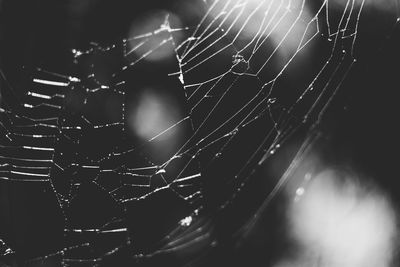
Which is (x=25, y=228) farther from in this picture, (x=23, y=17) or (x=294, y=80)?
(x=294, y=80)

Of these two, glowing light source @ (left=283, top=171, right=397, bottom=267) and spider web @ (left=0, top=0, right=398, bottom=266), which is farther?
glowing light source @ (left=283, top=171, right=397, bottom=267)

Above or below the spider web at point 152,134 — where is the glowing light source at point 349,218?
below

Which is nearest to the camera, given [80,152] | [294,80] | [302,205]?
[80,152]

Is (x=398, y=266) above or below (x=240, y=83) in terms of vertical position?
below

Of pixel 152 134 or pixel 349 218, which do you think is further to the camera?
pixel 349 218

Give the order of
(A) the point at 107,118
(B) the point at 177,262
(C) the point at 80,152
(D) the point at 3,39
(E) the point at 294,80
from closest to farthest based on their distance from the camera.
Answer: (D) the point at 3,39 < (C) the point at 80,152 < (A) the point at 107,118 < (E) the point at 294,80 < (B) the point at 177,262

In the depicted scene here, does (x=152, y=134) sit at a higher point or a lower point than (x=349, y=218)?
higher

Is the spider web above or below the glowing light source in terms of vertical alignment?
above

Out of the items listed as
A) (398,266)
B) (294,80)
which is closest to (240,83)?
(294,80)
